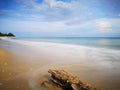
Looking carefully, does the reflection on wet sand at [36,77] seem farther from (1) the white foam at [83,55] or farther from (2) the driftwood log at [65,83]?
(1) the white foam at [83,55]

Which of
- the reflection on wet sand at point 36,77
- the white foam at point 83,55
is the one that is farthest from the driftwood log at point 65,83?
the white foam at point 83,55

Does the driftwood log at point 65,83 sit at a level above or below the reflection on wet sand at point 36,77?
above

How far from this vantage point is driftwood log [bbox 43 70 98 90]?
148cm

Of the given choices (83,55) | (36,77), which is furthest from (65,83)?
(83,55)

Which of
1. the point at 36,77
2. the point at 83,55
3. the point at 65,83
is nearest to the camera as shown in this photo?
the point at 65,83

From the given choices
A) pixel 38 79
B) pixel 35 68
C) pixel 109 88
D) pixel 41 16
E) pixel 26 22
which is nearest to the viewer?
pixel 109 88

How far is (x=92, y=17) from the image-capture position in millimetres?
4688

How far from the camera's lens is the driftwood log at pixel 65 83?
58.3 inches

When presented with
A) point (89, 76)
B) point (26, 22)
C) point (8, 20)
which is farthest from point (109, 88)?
point (8, 20)

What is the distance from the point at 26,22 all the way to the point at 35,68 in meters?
3.59

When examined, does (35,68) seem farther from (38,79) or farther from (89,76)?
(89,76)

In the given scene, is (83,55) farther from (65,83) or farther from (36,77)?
(65,83)

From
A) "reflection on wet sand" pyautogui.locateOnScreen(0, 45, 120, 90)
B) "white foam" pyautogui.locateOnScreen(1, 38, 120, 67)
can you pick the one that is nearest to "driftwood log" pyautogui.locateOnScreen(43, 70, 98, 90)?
"reflection on wet sand" pyautogui.locateOnScreen(0, 45, 120, 90)

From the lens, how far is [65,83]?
160 cm
